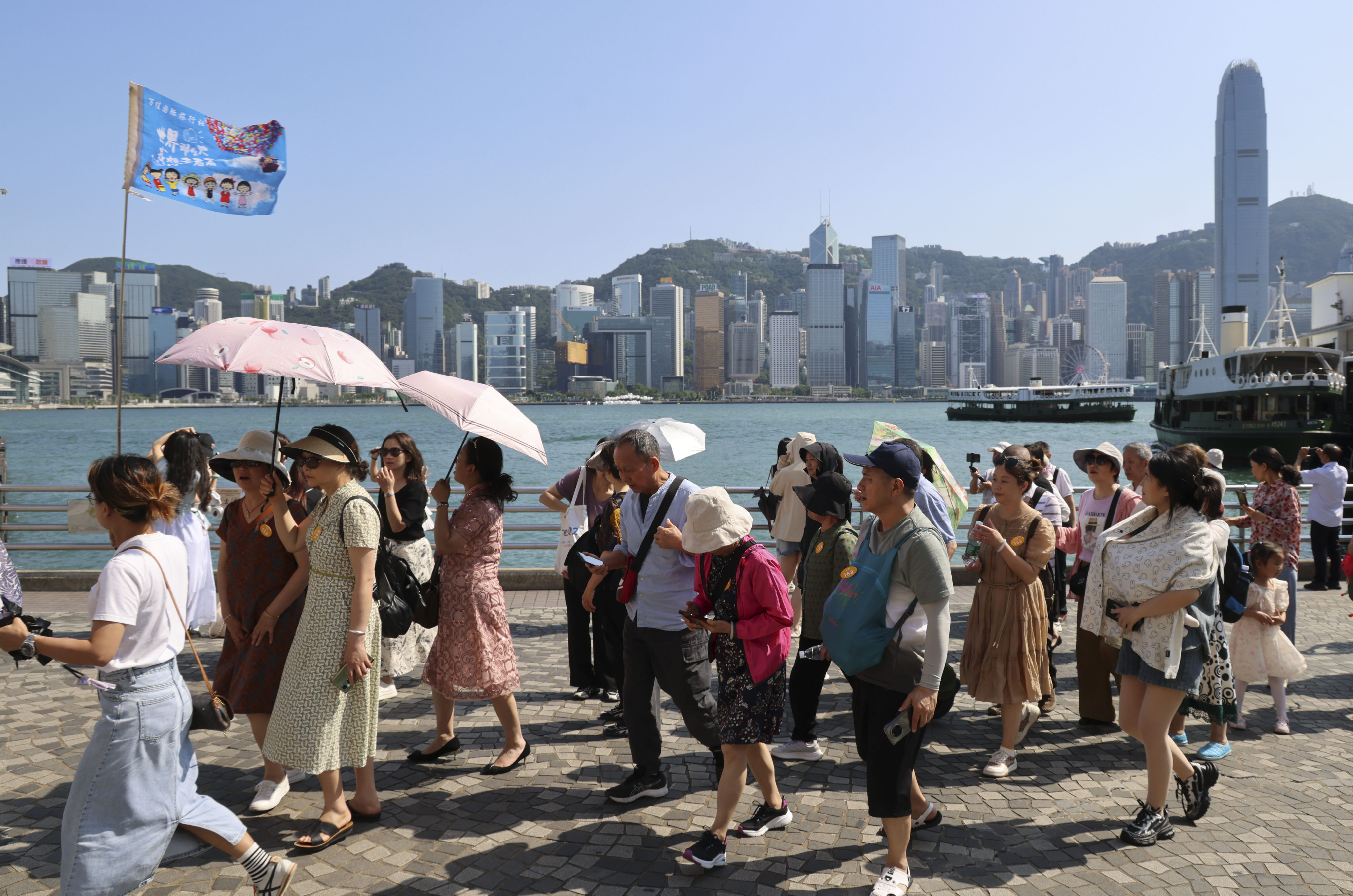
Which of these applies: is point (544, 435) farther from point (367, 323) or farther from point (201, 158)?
point (367, 323)

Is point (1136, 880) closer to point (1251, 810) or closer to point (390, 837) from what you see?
point (1251, 810)

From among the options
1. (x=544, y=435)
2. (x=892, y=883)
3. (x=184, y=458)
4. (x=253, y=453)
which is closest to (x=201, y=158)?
(x=184, y=458)

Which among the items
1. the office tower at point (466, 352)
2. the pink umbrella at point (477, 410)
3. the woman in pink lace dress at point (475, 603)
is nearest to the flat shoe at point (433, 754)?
the woman in pink lace dress at point (475, 603)

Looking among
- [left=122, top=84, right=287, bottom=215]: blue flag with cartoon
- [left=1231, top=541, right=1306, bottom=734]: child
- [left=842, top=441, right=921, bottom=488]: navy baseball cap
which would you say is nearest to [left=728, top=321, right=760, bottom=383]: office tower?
→ [left=122, top=84, right=287, bottom=215]: blue flag with cartoon

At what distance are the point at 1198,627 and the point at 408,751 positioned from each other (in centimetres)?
393

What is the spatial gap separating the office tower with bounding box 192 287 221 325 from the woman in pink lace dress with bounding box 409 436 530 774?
11532cm

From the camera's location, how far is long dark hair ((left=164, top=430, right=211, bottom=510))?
5.12 m

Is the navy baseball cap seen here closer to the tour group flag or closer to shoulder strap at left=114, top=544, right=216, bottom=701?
the tour group flag

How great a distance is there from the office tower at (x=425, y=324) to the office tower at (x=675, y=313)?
46214 mm

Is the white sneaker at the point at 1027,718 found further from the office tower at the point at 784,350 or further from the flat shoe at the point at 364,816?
the office tower at the point at 784,350

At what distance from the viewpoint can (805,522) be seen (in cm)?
602

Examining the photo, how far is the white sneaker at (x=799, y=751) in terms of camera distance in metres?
4.63

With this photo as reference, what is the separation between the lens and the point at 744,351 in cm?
17175

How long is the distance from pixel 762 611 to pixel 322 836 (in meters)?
2.04
